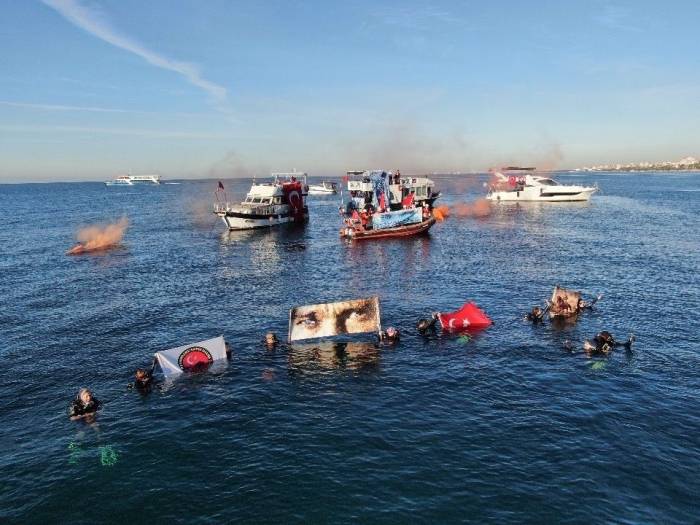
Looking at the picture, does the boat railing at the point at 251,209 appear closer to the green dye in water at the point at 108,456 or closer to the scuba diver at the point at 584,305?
the scuba diver at the point at 584,305

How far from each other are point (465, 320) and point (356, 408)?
54.4 feet


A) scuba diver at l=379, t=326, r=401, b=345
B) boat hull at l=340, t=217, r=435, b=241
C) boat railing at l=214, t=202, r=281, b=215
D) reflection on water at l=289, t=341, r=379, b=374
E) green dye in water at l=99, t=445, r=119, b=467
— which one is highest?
boat railing at l=214, t=202, r=281, b=215

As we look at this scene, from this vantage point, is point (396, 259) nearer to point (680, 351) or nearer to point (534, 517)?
point (680, 351)

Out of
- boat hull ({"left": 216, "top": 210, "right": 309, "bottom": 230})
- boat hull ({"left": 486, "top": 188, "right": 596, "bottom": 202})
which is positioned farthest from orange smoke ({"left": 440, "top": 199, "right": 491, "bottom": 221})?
boat hull ({"left": 216, "top": 210, "right": 309, "bottom": 230})

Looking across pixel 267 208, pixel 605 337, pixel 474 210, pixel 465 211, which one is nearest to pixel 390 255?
pixel 267 208

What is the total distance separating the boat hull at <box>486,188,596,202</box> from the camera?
505 feet

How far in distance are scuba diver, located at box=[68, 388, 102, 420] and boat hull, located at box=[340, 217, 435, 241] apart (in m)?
61.7

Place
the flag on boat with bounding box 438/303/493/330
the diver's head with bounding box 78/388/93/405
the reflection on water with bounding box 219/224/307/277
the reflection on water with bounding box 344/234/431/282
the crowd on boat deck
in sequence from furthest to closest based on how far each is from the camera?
1. the crowd on boat deck
2. the reflection on water with bounding box 219/224/307/277
3. the reflection on water with bounding box 344/234/431/282
4. the flag on boat with bounding box 438/303/493/330
5. the diver's head with bounding box 78/388/93/405

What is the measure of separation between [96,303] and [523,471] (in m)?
45.0

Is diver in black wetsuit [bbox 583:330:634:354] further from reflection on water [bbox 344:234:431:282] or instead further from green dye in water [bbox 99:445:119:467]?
green dye in water [bbox 99:445:119:467]

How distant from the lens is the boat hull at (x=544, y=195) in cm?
15388

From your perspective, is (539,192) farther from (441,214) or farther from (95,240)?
(95,240)

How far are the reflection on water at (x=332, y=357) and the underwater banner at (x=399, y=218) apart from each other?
50.7m

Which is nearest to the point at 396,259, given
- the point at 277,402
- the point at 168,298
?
the point at 168,298
